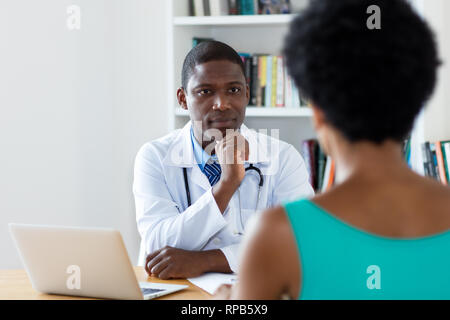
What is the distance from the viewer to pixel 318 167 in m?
2.73

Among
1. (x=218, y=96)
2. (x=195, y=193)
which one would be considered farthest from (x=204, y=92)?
(x=195, y=193)

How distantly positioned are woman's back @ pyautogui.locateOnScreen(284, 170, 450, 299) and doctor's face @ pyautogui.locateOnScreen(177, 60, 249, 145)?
1.18 m

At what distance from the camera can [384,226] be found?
0.78 metres

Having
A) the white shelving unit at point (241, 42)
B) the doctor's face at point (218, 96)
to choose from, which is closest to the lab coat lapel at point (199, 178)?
the doctor's face at point (218, 96)

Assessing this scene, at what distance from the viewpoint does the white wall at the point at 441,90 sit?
2.52 metres

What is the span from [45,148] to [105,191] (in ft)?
1.49

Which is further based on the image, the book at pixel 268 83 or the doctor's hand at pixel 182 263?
the book at pixel 268 83

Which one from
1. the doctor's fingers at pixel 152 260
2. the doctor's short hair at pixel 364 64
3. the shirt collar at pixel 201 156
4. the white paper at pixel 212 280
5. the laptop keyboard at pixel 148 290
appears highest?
the doctor's short hair at pixel 364 64

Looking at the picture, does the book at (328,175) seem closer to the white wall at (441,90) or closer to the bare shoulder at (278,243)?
the white wall at (441,90)

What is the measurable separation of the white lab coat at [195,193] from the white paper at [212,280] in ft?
0.54

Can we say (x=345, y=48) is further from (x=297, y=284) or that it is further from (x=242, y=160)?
(x=242, y=160)

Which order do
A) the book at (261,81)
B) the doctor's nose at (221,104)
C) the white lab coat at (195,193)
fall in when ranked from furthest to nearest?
the book at (261,81) → the doctor's nose at (221,104) → the white lab coat at (195,193)

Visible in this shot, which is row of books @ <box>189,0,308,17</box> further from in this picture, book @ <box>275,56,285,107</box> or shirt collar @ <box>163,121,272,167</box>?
shirt collar @ <box>163,121,272,167</box>
